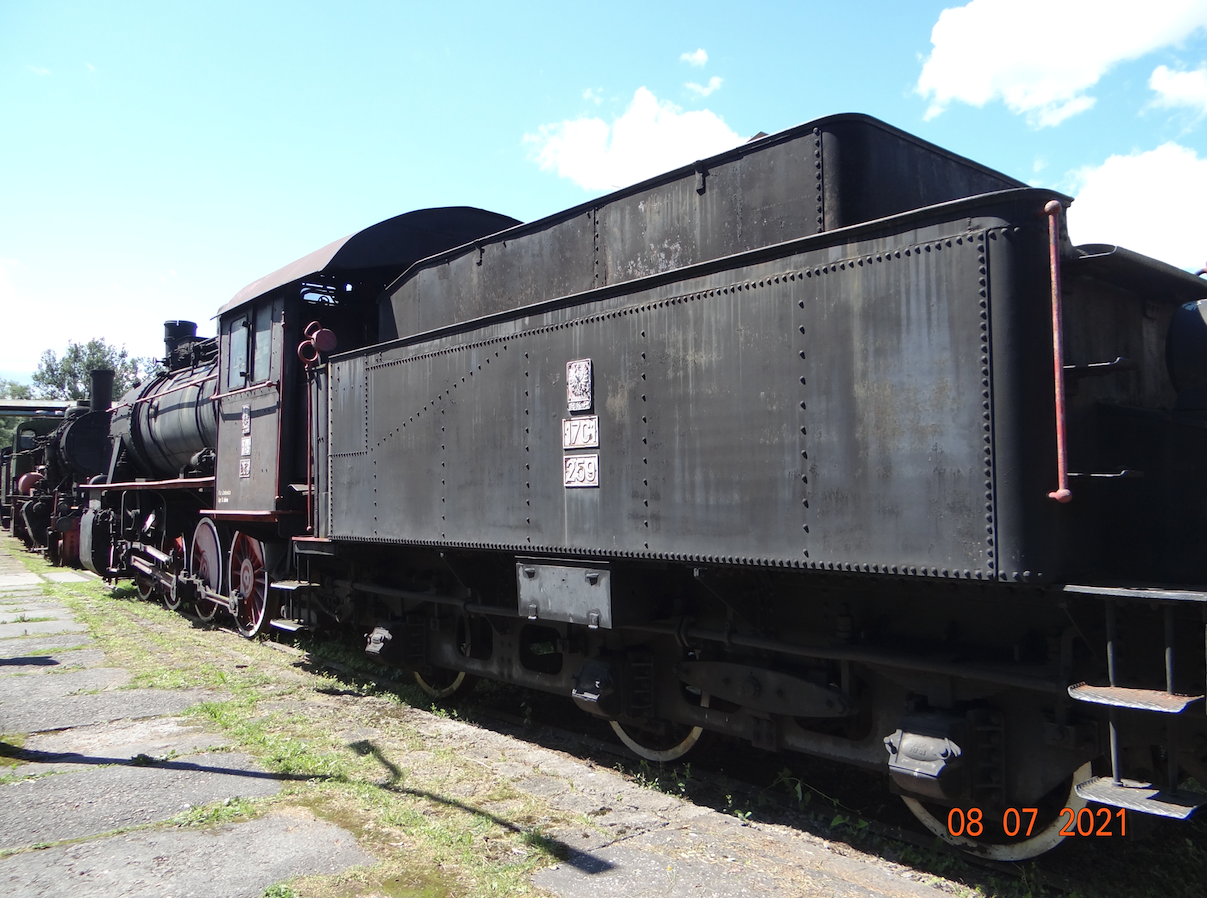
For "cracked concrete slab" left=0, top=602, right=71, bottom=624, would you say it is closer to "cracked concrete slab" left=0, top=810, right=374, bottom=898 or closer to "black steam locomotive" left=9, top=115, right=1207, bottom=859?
"black steam locomotive" left=9, top=115, right=1207, bottom=859

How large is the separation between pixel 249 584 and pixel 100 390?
11.8 metres

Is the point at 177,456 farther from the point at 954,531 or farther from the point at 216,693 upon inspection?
the point at 954,531

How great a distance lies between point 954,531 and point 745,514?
2.99 feet

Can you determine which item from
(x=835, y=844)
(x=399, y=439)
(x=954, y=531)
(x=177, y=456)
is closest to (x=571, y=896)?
(x=835, y=844)

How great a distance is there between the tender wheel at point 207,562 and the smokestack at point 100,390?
9.26 m

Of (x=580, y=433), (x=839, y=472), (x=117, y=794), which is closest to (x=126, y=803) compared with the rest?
(x=117, y=794)

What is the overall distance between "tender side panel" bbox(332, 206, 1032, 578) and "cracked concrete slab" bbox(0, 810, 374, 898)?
5.96ft

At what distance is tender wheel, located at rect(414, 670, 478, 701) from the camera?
6.56 meters

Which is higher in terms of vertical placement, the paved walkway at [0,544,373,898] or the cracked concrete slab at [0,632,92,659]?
the paved walkway at [0,544,373,898]

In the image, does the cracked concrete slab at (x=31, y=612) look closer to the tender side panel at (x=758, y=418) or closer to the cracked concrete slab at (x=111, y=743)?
the cracked concrete slab at (x=111, y=743)

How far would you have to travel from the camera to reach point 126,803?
4.33 meters

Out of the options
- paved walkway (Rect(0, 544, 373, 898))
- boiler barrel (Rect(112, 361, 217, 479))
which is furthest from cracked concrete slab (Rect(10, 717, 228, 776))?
boiler barrel (Rect(112, 361, 217, 479))

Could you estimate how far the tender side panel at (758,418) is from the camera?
119 inches

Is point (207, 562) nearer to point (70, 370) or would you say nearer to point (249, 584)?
point (249, 584)
